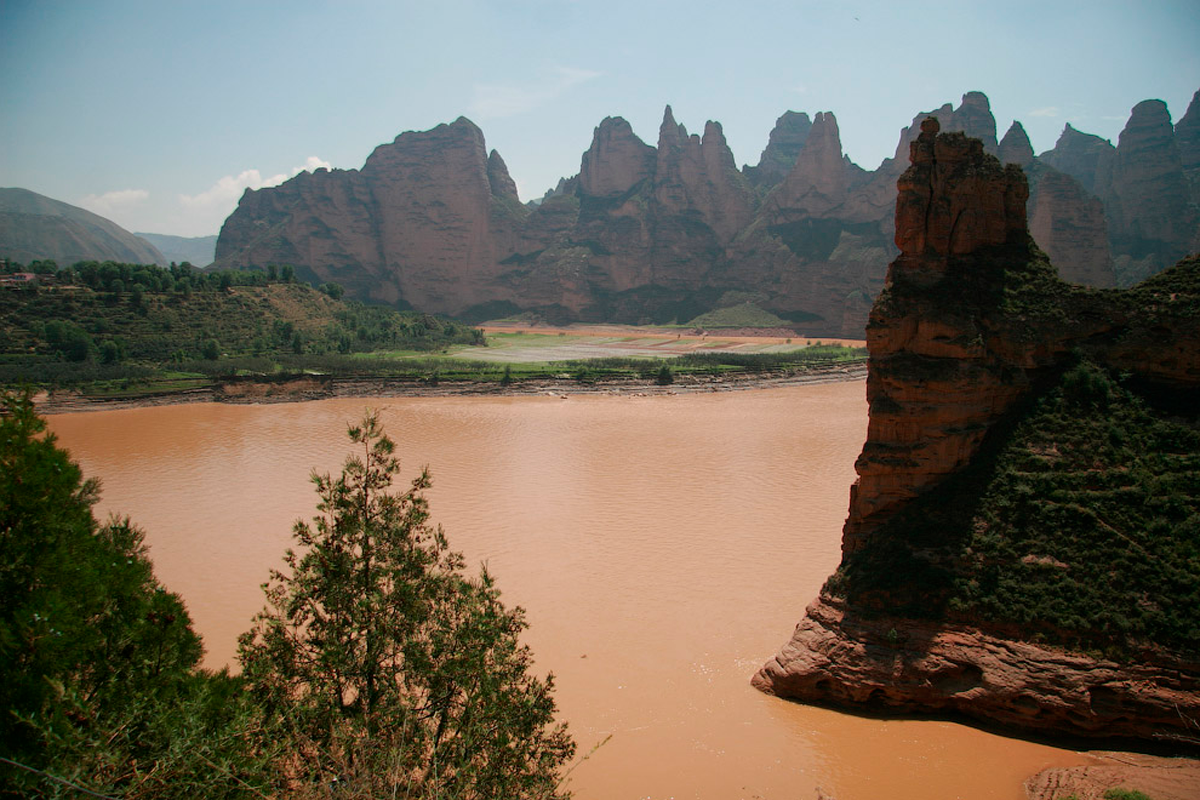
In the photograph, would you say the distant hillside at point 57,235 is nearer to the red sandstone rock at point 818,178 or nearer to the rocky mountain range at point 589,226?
the rocky mountain range at point 589,226

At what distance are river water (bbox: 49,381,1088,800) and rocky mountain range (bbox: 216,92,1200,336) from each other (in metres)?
62.5

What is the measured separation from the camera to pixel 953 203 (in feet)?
42.2

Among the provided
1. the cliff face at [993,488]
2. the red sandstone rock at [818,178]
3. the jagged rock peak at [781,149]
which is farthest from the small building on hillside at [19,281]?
the jagged rock peak at [781,149]

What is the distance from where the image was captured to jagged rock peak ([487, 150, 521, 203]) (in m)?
116

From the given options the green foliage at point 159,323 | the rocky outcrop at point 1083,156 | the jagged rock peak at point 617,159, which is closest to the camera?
the green foliage at point 159,323

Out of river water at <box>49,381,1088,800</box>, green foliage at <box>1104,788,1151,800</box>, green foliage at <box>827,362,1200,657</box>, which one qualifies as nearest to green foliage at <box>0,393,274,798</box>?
river water at <box>49,381,1088,800</box>

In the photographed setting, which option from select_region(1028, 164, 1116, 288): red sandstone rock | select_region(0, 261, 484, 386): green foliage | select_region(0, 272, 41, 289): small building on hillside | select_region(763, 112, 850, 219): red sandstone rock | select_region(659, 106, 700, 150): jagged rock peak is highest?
select_region(659, 106, 700, 150): jagged rock peak

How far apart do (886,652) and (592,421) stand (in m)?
29.0

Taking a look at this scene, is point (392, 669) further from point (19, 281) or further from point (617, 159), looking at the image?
point (617, 159)

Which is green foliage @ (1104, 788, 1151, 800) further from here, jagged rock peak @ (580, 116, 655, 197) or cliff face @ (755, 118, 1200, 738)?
jagged rock peak @ (580, 116, 655, 197)

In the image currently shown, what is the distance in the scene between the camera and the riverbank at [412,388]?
140 feet

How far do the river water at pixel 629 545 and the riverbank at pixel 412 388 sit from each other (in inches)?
95.2

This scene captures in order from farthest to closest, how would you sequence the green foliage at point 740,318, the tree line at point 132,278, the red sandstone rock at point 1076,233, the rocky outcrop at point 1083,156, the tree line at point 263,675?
1. the rocky outcrop at point 1083,156
2. the green foliage at point 740,318
3. the red sandstone rock at point 1076,233
4. the tree line at point 132,278
5. the tree line at point 263,675

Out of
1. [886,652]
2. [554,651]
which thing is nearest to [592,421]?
[554,651]
